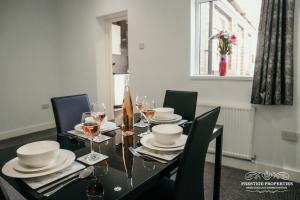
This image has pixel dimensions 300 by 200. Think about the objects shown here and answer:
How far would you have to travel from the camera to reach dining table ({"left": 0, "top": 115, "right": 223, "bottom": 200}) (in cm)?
79

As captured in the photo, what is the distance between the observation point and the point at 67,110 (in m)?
1.87

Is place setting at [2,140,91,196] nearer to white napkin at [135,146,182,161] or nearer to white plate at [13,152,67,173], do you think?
white plate at [13,152,67,173]

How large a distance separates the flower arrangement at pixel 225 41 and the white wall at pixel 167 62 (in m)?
0.36

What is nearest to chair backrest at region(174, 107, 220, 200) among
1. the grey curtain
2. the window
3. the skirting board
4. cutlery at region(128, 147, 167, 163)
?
cutlery at region(128, 147, 167, 163)

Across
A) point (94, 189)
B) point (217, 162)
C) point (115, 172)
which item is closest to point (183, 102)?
point (217, 162)

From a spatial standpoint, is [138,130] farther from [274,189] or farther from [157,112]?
[274,189]

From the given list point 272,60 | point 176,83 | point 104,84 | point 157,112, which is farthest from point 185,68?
point 104,84

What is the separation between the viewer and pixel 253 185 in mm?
2178

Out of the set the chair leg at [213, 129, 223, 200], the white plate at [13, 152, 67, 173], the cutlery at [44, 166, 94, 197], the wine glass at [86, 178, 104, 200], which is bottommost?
the chair leg at [213, 129, 223, 200]

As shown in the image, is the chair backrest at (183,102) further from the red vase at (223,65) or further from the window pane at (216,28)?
the window pane at (216,28)

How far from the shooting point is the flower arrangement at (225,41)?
8.25 feet

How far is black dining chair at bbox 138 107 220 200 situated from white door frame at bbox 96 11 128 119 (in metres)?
2.93

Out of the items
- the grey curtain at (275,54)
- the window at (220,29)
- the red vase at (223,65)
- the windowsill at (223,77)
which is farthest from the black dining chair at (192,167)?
the window at (220,29)

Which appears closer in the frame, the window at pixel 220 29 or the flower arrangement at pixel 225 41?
the flower arrangement at pixel 225 41
